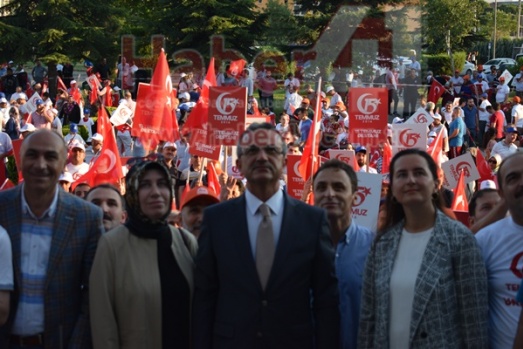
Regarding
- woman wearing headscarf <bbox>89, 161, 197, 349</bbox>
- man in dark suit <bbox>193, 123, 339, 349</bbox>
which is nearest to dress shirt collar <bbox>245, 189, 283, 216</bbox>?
man in dark suit <bbox>193, 123, 339, 349</bbox>

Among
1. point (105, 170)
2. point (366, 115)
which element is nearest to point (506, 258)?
point (105, 170)

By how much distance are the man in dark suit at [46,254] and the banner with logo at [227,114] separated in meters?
7.81

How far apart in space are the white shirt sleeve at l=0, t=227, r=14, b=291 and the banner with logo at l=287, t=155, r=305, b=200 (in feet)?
21.1

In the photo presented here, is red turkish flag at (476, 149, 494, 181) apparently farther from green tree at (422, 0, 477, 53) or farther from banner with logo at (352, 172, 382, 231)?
green tree at (422, 0, 477, 53)

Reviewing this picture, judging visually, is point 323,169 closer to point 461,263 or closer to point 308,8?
point 461,263

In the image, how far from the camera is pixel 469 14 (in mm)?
54656

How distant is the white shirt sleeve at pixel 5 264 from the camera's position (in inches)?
180

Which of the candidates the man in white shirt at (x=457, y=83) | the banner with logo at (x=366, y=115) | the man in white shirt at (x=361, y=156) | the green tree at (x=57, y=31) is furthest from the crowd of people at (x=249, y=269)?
the green tree at (x=57, y=31)

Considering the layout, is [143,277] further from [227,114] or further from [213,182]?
[227,114]

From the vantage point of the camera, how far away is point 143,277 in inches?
185

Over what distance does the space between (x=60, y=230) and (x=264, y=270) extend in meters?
1.01

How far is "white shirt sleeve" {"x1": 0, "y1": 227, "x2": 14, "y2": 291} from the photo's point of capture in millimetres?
4561

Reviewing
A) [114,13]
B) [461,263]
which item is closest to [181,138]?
[461,263]

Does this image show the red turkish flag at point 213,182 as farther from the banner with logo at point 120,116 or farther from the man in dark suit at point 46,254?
the banner with logo at point 120,116
